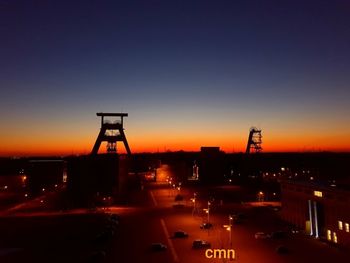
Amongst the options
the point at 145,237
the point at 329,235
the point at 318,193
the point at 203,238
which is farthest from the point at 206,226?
the point at 329,235

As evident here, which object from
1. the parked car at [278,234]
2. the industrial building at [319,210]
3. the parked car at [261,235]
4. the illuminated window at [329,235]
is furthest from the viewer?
the parked car at [278,234]

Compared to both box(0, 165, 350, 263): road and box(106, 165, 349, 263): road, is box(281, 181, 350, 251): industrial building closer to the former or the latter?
box(106, 165, 349, 263): road

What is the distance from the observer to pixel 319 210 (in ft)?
127

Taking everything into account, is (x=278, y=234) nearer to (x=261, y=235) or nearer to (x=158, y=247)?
(x=261, y=235)

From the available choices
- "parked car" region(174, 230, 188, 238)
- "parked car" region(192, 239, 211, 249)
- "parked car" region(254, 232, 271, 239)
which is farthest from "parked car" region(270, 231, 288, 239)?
"parked car" region(174, 230, 188, 238)

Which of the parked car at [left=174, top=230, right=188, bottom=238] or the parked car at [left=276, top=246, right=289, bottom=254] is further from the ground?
the parked car at [left=174, top=230, right=188, bottom=238]

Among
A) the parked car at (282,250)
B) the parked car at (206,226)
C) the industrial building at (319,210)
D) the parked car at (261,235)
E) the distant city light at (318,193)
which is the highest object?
the distant city light at (318,193)

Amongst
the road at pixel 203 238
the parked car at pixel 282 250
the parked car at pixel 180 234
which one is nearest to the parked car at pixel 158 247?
the road at pixel 203 238

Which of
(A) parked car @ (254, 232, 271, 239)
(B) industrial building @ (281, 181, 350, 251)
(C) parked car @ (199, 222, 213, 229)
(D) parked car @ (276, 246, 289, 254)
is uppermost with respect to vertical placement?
(B) industrial building @ (281, 181, 350, 251)

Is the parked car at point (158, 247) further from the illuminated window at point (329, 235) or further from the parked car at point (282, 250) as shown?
the illuminated window at point (329, 235)

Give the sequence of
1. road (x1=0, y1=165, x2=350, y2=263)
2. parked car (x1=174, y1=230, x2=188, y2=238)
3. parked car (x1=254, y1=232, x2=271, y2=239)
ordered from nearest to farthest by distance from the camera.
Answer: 1. road (x1=0, y1=165, x2=350, y2=263)
2. parked car (x1=254, y1=232, x2=271, y2=239)
3. parked car (x1=174, y1=230, x2=188, y2=238)

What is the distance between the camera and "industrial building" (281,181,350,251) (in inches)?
1303

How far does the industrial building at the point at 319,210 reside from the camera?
109 feet

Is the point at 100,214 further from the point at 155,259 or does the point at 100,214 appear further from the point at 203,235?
the point at 155,259
